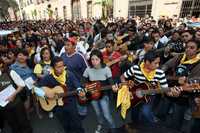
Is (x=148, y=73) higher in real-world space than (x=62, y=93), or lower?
higher

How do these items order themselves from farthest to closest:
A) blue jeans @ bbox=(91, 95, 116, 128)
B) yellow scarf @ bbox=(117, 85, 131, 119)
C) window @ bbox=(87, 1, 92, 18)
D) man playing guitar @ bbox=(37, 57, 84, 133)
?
window @ bbox=(87, 1, 92, 18) < blue jeans @ bbox=(91, 95, 116, 128) < man playing guitar @ bbox=(37, 57, 84, 133) < yellow scarf @ bbox=(117, 85, 131, 119)

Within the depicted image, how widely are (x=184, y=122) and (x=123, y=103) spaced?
1.69 meters

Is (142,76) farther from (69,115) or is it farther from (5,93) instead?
(5,93)

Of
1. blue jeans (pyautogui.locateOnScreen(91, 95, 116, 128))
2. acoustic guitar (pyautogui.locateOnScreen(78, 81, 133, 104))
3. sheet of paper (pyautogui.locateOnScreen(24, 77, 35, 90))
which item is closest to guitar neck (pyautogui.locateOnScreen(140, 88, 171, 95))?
acoustic guitar (pyautogui.locateOnScreen(78, 81, 133, 104))

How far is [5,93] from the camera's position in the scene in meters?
3.31

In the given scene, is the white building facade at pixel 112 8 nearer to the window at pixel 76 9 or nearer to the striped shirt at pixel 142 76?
the window at pixel 76 9

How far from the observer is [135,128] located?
259 cm

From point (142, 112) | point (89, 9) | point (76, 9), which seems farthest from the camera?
point (76, 9)

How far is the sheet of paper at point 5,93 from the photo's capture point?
10.8 feet

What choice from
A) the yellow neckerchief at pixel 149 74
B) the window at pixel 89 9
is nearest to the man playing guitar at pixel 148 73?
the yellow neckerchief at pixel 149 74

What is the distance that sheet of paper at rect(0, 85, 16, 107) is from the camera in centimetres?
329

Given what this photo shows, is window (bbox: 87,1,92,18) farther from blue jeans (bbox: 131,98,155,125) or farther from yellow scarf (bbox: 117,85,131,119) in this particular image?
yellow scarf (bbox: 117,85,131,119)

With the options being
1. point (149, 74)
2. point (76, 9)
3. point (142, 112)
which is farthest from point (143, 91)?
point (76, 9)

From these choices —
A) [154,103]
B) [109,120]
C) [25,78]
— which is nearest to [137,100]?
[109,120]
